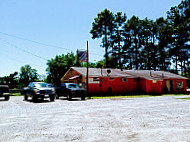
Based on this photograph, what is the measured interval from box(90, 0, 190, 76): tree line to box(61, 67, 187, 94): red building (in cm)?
1422

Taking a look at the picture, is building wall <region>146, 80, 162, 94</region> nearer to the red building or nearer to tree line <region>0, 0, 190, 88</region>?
the red building

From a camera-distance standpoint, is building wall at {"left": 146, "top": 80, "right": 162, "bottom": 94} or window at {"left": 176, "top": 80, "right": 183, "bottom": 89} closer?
building wall at {"left": 146, "top": 80, "right": 162, "bottom": 94}

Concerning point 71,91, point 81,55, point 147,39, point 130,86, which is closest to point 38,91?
point 71,91

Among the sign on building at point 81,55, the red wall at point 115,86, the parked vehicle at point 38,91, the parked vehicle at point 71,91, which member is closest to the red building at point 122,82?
the red wall at point 115,86

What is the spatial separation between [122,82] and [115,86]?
1836mm

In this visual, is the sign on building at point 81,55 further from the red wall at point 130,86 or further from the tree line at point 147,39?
the tree line at point 147,39

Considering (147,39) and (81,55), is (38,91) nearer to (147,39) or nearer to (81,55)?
(81,55)

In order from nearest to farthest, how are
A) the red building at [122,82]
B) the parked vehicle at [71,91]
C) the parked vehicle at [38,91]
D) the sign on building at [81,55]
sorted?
the parked vehicle at [38,91] < the parked vehicle at [71,91] < the sign on building at [81,55] < the red building at [122,82]

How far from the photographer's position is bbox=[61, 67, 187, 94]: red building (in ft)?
111

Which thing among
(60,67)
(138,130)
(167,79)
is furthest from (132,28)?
(138,130)

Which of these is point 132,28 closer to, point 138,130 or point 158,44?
point 158,44

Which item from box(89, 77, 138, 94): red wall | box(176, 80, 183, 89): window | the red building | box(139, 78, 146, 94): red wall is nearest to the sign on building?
the red building

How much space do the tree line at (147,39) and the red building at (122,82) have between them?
1422cm

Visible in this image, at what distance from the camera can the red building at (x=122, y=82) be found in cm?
3369
